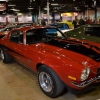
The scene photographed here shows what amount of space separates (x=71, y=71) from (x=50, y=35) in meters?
2.14

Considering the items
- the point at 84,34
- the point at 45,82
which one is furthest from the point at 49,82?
the point at 84,34

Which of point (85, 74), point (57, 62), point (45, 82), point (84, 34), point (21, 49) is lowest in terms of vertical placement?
point (45, 82)

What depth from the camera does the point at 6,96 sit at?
3188mm

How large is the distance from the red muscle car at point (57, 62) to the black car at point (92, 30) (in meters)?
1.98

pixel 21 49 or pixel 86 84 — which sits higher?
pixel 21 49

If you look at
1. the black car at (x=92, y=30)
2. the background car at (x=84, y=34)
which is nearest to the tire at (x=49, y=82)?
the background car at (x=84, y=34)

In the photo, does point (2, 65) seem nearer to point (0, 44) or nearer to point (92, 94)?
point (0, 44)

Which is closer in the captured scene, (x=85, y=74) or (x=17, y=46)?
(x=85, y=74)

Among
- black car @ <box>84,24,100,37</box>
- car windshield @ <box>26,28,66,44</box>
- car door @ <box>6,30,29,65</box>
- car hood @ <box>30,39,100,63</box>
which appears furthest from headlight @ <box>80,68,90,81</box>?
black car @ <box>84,24,100,37</box>

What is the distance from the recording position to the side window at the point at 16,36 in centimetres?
409

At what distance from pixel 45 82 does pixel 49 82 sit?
0.17 m

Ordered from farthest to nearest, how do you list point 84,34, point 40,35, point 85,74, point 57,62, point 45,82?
point 84,34, point 40,35, point 45,82, point 57,62, point 85,74

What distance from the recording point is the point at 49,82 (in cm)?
305

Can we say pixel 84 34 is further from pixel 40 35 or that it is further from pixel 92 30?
pixel 40 35
